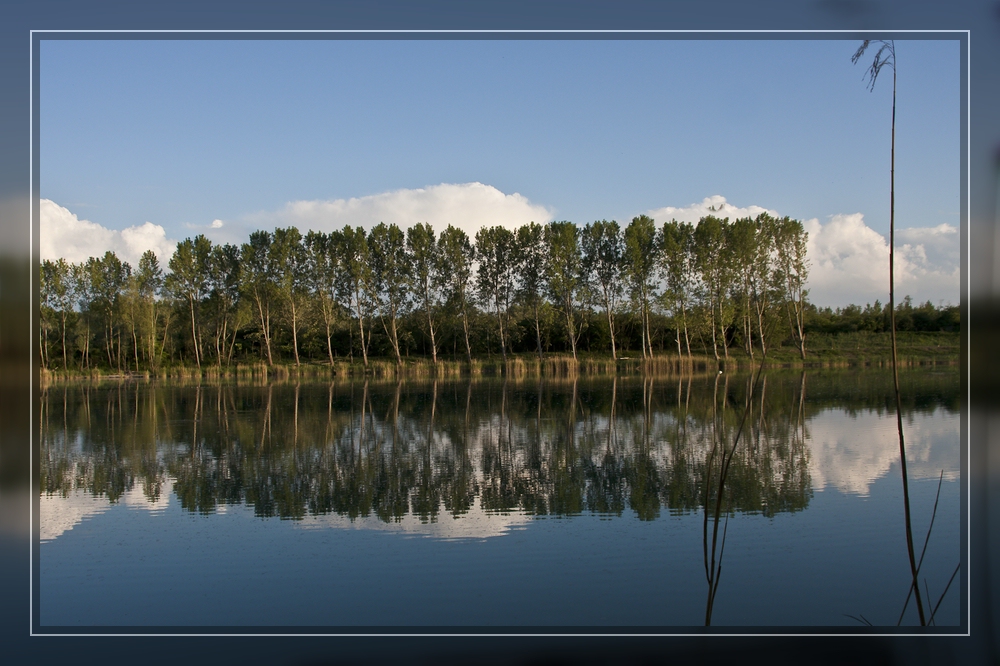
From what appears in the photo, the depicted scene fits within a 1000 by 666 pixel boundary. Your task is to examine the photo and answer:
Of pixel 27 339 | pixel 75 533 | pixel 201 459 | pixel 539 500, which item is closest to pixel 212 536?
pixel 75 533

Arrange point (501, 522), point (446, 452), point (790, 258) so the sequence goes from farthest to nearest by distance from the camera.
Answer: point (790, 258) → point (446, 452) → point (501, 522)

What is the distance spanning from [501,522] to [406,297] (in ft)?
111

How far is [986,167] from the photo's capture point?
3.04 meters

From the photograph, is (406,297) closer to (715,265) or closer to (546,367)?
(546,367)

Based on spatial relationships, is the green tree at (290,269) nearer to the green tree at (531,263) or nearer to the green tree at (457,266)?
the green tree at (457,266)

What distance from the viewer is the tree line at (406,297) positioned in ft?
119

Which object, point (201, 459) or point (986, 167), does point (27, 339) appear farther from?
point (201, 459)

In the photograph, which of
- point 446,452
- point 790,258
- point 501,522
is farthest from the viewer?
point 790,258

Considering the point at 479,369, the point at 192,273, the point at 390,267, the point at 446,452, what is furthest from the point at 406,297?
the point at 446,452

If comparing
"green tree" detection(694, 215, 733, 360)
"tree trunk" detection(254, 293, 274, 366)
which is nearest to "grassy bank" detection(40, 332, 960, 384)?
"tree trunk" detection(254, 293, 274, 366)

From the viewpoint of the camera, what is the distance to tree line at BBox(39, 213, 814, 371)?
36156 mm

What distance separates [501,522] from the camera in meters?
6.83

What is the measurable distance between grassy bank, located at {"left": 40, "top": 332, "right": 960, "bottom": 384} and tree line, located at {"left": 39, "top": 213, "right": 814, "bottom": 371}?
1101 millimetres
